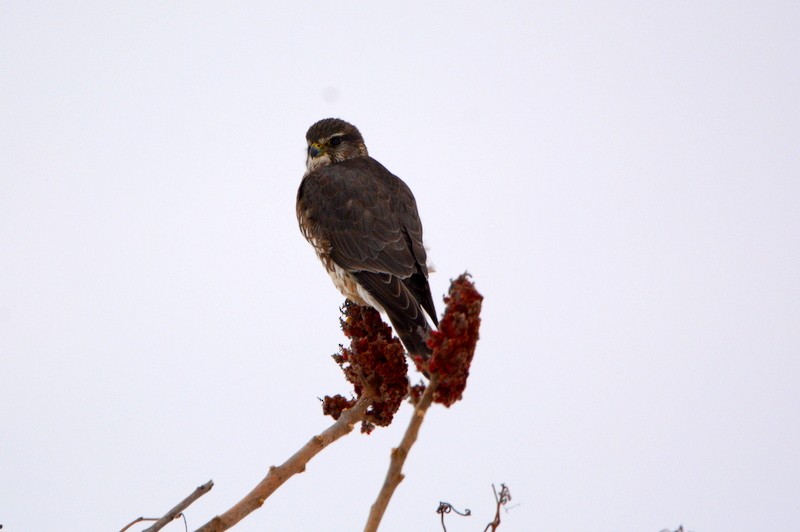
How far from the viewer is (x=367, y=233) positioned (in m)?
5.97

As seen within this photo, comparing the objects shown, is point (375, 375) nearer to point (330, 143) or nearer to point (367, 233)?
point (367, 233)

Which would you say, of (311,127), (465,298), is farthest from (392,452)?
(311,127)

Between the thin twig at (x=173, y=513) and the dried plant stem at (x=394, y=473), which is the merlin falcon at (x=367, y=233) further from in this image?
the dried plant stem at (x=394, y=473)

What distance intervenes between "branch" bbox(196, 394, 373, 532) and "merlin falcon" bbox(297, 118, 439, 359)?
1.43 meters

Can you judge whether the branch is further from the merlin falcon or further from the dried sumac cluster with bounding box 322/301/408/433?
the merlin falcon

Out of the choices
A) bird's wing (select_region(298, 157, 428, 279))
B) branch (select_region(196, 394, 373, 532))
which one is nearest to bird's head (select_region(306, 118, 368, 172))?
bird's wing (select_region(298, 157, 428, 279))

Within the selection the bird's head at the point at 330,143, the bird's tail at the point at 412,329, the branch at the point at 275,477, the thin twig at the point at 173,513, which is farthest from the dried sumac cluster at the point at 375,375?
the bird's head at the point at 330,143

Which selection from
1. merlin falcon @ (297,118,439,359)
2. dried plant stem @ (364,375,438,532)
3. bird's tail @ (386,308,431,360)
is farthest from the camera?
merlin falcon @ (297,118,439,359)

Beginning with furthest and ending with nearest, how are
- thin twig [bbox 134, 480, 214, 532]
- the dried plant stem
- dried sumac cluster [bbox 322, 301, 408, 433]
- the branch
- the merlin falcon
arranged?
A: 1. the merlin falcon
2. dried sumac cluster [bbox 322, 301, 408, 433]
3. the branch
4. thin twig [bbox 134, 480, 214, 532]
5. the dried plant stem

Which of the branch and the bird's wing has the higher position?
the bird's wing

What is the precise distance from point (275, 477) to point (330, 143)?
4.35 meters

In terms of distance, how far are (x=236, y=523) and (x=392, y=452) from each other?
2.81 ft

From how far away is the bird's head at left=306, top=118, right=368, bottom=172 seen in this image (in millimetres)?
7070


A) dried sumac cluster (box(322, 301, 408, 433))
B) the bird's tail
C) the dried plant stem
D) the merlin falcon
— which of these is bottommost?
the dried plant stem
